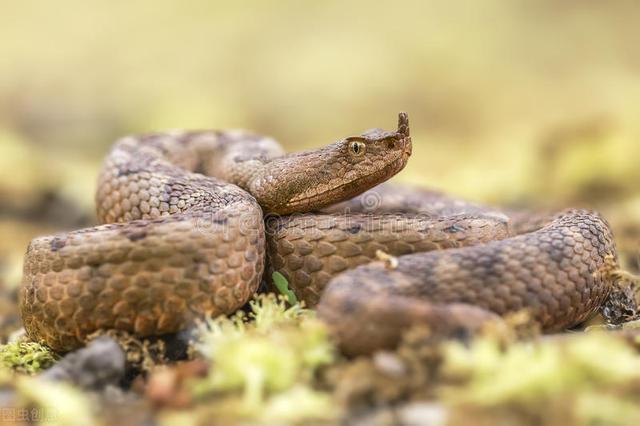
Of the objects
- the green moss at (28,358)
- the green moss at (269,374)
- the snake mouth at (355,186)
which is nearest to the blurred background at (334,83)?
the snake mouth at (355,186)

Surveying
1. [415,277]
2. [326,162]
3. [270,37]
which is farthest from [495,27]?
[415,277]

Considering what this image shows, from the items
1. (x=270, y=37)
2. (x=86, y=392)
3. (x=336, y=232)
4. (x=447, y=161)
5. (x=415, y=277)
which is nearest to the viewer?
(x=86, y=392)

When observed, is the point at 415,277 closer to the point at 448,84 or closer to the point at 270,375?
the point at 270,375

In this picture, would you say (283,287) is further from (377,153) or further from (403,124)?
(403,124)

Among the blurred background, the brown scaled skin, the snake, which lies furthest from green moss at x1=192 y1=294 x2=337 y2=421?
the blurred background

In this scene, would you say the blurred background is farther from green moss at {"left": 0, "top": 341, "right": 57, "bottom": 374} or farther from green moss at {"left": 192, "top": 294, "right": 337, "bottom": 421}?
green moss at {"left": 192, "top": 294, "right": 337, "bottom": 421}

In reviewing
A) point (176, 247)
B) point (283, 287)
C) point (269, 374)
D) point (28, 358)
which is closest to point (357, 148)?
point (283, 287)

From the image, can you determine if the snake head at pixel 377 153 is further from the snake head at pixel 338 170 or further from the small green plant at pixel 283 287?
the small green plant at pixel 283 287

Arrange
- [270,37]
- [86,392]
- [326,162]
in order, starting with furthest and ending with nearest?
1. [270,37]
2. [326,162]
3. [86,392]
